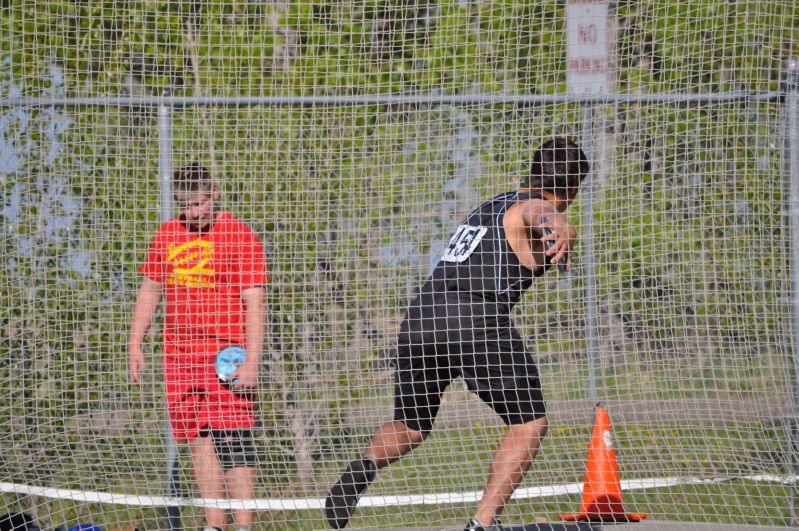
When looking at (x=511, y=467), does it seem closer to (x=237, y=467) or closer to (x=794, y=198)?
(x=237, y=467)

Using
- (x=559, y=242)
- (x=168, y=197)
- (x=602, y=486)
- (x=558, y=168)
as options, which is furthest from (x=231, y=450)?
(x=558, y=168)

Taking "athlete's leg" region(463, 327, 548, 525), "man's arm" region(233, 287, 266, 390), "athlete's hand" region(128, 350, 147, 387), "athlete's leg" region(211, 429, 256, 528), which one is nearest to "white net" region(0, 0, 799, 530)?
"athlete's hand" region(128, 350, 147, 387)

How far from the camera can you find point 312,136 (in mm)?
5336

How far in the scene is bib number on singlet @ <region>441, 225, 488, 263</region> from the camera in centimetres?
437

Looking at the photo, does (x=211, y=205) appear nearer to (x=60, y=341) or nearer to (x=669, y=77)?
(x=60, y=341)

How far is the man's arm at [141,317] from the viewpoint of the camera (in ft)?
15.6

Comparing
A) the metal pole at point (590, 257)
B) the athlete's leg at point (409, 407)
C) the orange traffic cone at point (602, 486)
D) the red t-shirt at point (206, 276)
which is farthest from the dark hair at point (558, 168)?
the red t-shirt at point (206, 276)

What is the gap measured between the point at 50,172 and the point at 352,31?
1.75 m

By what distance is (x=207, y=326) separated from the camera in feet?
15.5

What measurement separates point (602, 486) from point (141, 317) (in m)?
2.30

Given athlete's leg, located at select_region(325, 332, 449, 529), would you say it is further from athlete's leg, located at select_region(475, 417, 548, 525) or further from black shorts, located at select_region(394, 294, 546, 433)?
athlete's leg, located at select_region(475, 417, 548, 525)

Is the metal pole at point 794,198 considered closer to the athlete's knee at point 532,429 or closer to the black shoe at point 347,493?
the athlete's knee at point 532,429

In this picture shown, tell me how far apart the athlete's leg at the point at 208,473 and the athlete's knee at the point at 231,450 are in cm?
2

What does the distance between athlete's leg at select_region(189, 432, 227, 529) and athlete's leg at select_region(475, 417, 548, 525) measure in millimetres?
1211
